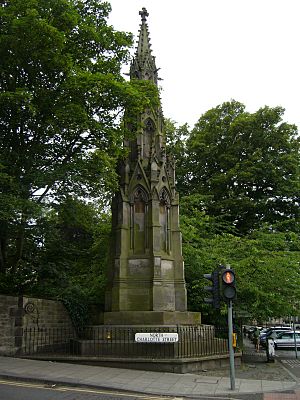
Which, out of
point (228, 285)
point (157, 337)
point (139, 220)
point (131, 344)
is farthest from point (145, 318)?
point (228, 285)

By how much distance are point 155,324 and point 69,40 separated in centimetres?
1067

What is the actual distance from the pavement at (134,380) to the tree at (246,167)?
15.6 meters

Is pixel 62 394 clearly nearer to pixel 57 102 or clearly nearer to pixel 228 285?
pixel 228 285

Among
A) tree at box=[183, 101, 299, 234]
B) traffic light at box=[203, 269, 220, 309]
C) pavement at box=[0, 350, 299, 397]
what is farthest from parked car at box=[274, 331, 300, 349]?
traffic light at box=[203, 269, 220, 309]

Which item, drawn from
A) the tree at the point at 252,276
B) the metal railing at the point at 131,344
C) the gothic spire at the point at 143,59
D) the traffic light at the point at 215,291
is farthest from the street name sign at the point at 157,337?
the gothic spire at the point at 143,59

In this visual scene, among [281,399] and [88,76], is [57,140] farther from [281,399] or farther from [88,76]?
[281,399]

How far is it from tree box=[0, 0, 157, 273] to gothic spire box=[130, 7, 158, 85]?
143 centimetres

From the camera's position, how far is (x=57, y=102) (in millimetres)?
14648

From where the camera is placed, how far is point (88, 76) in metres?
13.8

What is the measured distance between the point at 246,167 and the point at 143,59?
12352mm

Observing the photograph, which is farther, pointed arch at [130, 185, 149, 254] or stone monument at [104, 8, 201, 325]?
pointed arch at [130, 185, 149, 254]

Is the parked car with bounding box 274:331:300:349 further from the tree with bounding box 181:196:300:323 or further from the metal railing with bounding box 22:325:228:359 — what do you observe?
the metal railing with bounding box 22:325:228:359

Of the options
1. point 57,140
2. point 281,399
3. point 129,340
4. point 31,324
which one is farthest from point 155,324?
point 57,140

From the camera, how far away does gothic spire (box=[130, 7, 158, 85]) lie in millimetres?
18141
